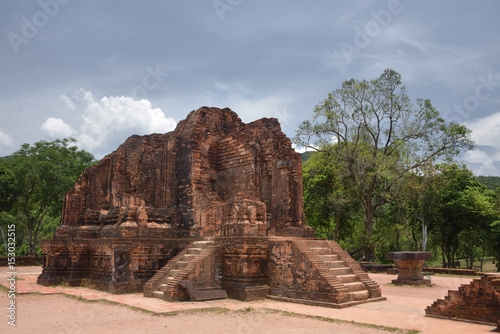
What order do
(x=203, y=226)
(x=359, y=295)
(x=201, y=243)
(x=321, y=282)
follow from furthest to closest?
(x=203, y=226), (x=201, y=243), (x=359, y=295), (x=321, y=282)

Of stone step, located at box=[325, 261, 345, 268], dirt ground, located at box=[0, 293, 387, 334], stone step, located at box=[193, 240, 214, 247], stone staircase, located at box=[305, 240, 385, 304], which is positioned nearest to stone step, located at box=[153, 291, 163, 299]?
dirt ground, located at box=[0, 293, 387, 334]

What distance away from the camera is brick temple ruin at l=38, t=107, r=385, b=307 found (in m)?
10.1

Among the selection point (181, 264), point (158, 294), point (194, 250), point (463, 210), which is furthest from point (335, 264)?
point (463, 210)

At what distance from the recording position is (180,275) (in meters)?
10.2

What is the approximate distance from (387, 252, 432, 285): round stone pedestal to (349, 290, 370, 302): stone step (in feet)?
16.7

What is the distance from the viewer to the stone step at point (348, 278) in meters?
9.96

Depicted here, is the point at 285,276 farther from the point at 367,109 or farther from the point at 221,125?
the point at 367,109

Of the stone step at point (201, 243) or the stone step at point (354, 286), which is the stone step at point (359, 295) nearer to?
the stone step at point (354, 286)

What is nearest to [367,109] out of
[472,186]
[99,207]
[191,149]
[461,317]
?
[472,186]

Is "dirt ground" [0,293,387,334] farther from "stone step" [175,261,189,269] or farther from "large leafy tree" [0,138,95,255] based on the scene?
"large leafy tree" [0,138,95,255]

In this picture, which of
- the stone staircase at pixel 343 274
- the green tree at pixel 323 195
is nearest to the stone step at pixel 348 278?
the stone staircase at pixel 343 274

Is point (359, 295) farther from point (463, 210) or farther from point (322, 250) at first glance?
point (463, 210)

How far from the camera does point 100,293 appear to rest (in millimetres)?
11203

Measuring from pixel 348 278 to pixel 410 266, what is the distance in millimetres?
6046
